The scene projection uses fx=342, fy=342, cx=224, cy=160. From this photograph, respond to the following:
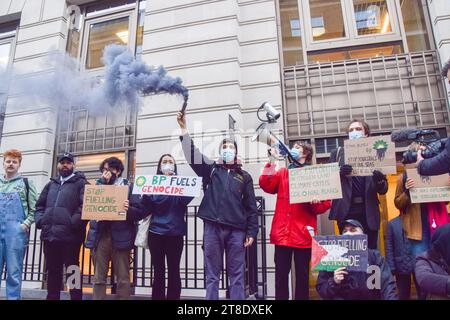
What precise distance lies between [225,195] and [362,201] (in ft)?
5.20

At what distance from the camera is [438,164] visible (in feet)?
10.7

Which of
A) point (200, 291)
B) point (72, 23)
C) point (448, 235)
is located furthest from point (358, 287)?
point (72, 23)

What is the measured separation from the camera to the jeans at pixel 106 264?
168 inches

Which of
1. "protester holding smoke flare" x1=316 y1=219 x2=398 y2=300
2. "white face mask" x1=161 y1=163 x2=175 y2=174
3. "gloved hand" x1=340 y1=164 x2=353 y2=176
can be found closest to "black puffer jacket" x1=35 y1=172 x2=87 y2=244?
"white face mask" x1=161 y1=163 x2=175 y2=174

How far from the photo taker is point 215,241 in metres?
3.96

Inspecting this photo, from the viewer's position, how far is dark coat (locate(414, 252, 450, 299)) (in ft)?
8.61

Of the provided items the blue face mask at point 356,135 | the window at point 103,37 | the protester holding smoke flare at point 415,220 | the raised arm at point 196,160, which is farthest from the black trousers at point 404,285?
the window at point 103,37

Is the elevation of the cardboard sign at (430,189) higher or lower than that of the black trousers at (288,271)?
higher

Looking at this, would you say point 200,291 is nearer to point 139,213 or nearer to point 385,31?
point 139,213

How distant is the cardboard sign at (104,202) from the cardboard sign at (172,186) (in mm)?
241

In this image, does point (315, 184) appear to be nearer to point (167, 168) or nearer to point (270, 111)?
point (167, 168)

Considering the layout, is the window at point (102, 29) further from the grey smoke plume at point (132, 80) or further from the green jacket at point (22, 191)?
the green jacket at point (22, 191)

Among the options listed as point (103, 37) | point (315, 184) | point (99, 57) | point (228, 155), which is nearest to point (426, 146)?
point (315, 184)

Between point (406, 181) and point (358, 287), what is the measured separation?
1.55 meters
